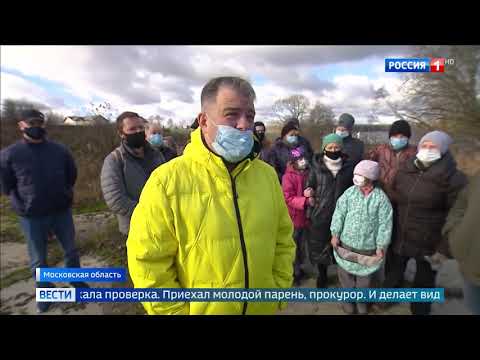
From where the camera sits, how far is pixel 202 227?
3.48ft

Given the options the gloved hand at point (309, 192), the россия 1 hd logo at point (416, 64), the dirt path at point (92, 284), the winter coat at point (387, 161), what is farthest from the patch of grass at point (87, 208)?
the россия 1 hd logo at point (416, 64)

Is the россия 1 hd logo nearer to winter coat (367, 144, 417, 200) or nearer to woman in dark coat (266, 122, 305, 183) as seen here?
winter coat (367, 144, 417, 200)

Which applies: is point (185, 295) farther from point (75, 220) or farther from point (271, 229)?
point (75, 220)

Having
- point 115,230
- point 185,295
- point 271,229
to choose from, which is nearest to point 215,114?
point 271,229

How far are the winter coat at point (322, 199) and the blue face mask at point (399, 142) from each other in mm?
318

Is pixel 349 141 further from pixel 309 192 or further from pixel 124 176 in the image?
pixel 124 176

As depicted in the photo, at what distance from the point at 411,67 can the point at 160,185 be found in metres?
1.60

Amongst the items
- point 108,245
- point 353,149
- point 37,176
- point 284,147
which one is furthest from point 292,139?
point 37,176

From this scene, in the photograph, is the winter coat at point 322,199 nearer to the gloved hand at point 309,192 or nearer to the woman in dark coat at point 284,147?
the gloved hand at point 309,192

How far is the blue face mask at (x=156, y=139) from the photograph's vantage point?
170 centimetres

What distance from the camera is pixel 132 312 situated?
161cm

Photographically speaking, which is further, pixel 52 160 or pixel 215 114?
pixel 52 160

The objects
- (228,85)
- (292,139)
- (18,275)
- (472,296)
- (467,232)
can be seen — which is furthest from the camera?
(292,139)

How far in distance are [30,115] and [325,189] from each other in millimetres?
2080
